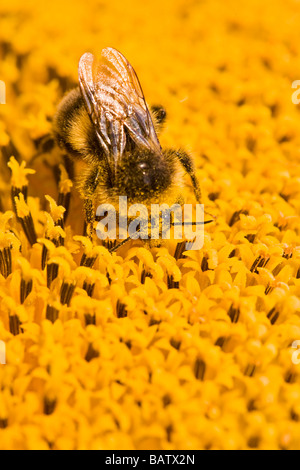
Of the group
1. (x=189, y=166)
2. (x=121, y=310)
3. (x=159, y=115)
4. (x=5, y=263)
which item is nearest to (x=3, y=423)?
(x=121, y=310)

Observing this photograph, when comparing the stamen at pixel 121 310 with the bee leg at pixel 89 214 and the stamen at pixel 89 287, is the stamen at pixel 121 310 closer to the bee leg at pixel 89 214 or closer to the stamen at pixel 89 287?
the stamen at pixel 89 287

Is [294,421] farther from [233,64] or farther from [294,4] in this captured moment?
[294,4]

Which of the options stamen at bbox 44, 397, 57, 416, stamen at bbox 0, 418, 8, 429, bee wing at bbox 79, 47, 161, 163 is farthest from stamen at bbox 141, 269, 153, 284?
stamen at bbox 0, 418, 8, 429

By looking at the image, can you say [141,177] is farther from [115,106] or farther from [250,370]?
[250,370]

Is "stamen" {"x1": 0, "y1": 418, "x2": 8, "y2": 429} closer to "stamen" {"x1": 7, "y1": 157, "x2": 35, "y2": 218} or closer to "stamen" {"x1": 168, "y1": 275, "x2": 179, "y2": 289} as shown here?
"stamen" {"x1": 168, "y1": 275, "x2": 179, "y2": 289}

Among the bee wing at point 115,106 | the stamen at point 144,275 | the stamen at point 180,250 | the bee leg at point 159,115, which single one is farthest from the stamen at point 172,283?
the bee leg at point 159,115

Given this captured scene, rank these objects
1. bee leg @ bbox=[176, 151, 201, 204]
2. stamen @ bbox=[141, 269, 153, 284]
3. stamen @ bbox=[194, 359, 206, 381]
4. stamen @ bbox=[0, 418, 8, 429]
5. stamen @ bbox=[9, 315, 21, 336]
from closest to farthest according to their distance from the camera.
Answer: stamen @ bbox=[0, 418, 8, 429]
stamen @ bbox=[194, 359, 206, 381]
stamen @ bbox=[9, 315, 21, 336]
stamen @ bbox=[141, 269, 153, 284]
bee leg @ bbox=[176, 151, 201, 204]

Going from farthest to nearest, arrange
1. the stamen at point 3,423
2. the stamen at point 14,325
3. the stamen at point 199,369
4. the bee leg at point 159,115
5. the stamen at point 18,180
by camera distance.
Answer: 1. the bee leg at point 159,115
2. the stamen at point 18,180
3. the stamen at point 14,325
4. the stamen at point 199,369
5. the stamen at point 3,423
